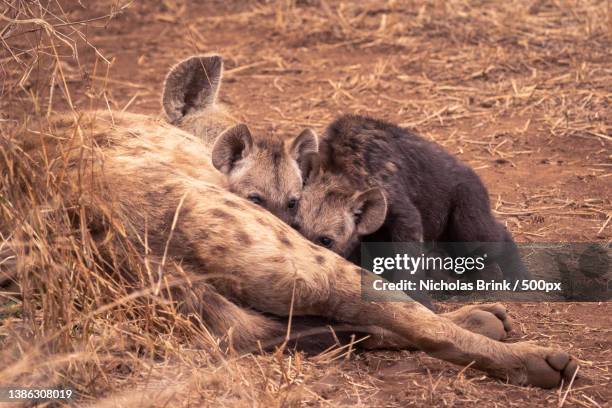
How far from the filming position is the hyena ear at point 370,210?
374 centimetres

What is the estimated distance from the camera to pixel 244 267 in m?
3.12

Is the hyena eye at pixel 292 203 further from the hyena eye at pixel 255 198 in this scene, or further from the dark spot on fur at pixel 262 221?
the dark spot on fur at pixel 262 221

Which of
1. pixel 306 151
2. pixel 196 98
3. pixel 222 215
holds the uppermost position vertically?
pixel 196 98

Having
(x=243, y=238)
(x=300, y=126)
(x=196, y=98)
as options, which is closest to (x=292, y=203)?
(x=243, y=238)

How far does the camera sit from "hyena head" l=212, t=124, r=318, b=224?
3.78m

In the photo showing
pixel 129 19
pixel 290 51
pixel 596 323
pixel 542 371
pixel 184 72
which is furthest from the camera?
pixel 129 19

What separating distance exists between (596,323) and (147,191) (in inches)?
65.4

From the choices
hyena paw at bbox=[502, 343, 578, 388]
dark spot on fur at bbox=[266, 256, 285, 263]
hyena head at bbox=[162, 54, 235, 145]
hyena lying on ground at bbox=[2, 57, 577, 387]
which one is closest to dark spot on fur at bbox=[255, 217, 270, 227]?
hyena lying on ground at bbox=[2, 57, 577, 387]

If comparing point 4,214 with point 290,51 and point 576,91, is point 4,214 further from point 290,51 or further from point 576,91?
point 290,51

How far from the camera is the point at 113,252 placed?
3119 mm

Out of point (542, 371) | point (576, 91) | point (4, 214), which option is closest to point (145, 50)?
point (576, 91)

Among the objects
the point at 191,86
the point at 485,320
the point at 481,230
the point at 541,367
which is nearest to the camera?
the point at 541,367

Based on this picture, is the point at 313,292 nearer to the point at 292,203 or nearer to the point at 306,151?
the point at 292,203

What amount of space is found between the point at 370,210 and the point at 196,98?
1009mm
